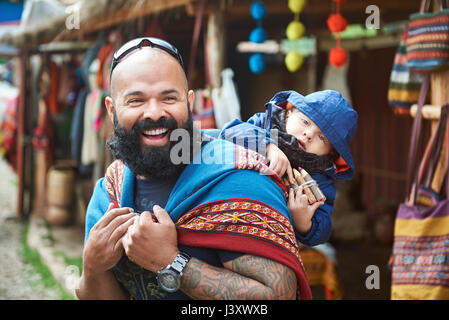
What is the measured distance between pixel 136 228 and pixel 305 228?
605 millimetres

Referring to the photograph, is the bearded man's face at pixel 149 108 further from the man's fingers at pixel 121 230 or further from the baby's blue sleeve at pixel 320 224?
the baby's blue sleeve at pixel 320 224

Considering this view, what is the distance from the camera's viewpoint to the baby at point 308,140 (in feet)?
5.34

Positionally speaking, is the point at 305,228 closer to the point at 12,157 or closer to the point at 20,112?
the point at 20,112

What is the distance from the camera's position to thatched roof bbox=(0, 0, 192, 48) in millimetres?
4594

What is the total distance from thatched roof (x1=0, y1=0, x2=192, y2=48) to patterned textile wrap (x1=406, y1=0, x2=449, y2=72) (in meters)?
2.16

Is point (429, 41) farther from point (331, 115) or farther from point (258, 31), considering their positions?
point (258, 31)

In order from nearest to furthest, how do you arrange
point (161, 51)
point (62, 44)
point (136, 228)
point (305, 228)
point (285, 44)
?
point (136, 228)
point (161, 51)
point (305, 228)
point (285, 44)
point (62, 44)

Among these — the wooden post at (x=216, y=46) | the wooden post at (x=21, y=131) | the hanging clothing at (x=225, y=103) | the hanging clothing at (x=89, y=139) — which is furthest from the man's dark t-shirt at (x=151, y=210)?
the wooden post at (x=21, y=131)

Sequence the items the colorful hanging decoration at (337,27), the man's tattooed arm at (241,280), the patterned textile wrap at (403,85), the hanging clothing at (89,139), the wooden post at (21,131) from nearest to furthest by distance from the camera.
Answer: the man's tattooed arm at (241,280)
the patterned textile wrap at (403,85)
the colorful hanging decoration at (337,27)
the hanging clothing at (89,139)
the wooden post at (21,131)

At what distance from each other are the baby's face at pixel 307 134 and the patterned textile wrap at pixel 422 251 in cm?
123

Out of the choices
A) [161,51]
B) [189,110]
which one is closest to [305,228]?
[189,110]

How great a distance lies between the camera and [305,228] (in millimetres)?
1641

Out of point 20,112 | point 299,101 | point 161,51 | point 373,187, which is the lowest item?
point 373,187

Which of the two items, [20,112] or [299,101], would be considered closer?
[299,101]
